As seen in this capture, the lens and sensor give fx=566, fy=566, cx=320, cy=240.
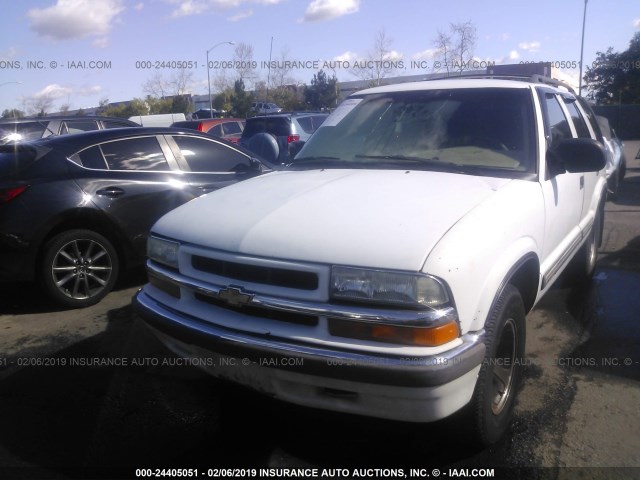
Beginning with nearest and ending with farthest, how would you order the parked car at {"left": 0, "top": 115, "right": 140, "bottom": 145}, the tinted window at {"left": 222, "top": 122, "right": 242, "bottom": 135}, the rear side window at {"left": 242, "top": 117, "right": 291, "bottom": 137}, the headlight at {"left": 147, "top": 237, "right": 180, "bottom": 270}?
1. the headlight at {"left": 147, "top": 237, "right": 180, "bottom": 270}
2. the parked car at {"left": 0, "top": 115, "right": 140, "bottom": 145}
3. the rear side window at {"left": 242, "top": 117, "right": 291, "bottom": 137}
4. the tinted window at {"left": 222, "top": 122, "right": 242, "bottom": 135}

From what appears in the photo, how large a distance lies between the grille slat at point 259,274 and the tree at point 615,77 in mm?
38106

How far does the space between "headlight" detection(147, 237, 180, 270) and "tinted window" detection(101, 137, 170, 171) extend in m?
2.47

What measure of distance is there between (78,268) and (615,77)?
4003 cm

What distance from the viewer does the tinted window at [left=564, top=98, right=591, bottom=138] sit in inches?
184

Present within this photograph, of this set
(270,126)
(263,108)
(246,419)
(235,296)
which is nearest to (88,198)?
(246,419)

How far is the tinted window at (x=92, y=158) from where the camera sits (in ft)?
16.8

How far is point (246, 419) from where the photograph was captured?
322cm

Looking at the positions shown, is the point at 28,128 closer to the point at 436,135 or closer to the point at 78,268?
the point at 78,268

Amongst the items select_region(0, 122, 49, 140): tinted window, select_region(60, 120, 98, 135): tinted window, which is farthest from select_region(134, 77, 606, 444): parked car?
select_region(0, 122, 49, 140): tinted window

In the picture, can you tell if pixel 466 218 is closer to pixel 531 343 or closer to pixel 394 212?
pixel 394 212

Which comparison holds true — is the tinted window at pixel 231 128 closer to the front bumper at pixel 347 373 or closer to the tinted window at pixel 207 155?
the tinted window at pixel 207 155

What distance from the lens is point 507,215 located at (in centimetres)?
284

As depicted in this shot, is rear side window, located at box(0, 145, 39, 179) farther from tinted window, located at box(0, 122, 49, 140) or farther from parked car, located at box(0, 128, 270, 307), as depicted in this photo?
tinted window, located at box(0, 122, 49, 140)

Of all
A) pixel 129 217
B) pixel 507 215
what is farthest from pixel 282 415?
pixel 129 217
